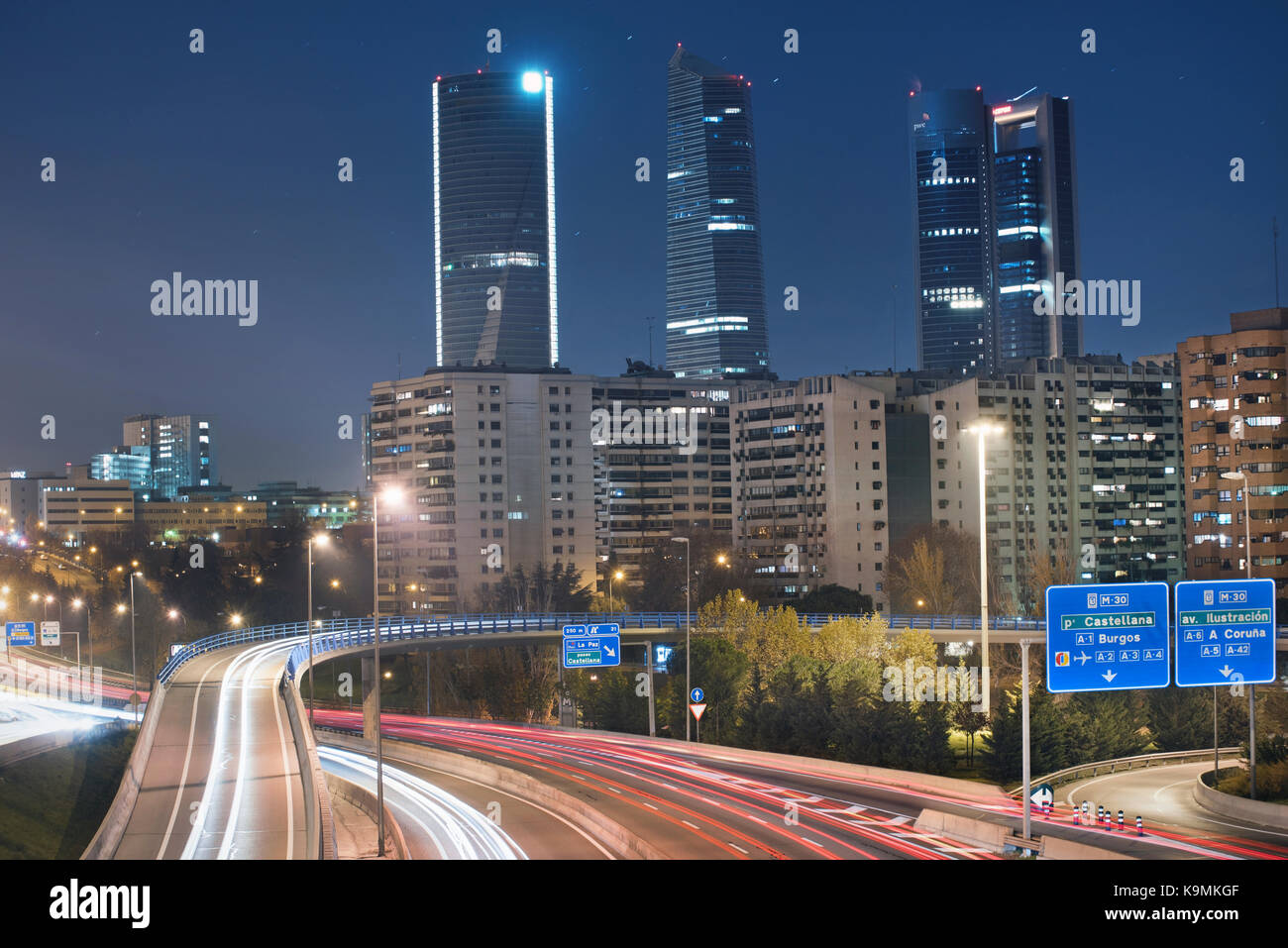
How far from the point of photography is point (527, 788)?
4428cm

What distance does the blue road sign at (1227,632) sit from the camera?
89.6ft

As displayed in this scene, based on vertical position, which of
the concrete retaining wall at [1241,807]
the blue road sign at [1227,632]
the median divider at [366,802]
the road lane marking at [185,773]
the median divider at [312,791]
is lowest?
the median divider at [366,802]

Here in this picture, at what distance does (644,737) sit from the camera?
58.1m

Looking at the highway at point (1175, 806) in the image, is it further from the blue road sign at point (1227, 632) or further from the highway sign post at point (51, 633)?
the highway sign post at point (51, 633)

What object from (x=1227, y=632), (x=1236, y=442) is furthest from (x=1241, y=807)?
(x=1236, y=442)

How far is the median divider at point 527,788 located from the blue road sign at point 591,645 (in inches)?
298

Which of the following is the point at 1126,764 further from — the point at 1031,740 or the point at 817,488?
the point at 817,488

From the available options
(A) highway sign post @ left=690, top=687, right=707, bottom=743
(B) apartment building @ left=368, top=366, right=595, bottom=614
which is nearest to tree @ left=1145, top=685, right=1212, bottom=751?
(A) highway sign post @ left=690, top=687, right=707, bottom=743

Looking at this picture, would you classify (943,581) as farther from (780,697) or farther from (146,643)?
(146,643)

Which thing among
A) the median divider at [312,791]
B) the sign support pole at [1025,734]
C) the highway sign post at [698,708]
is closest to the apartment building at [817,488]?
the highway sign post at [698,708]

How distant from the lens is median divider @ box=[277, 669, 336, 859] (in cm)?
2459

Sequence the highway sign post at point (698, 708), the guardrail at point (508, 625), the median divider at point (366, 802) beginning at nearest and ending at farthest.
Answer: the median divider at point (366, 802), the highway sign post at point (698, 708), the guardrail at point (508, 625)

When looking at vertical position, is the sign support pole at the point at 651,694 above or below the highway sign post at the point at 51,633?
below
